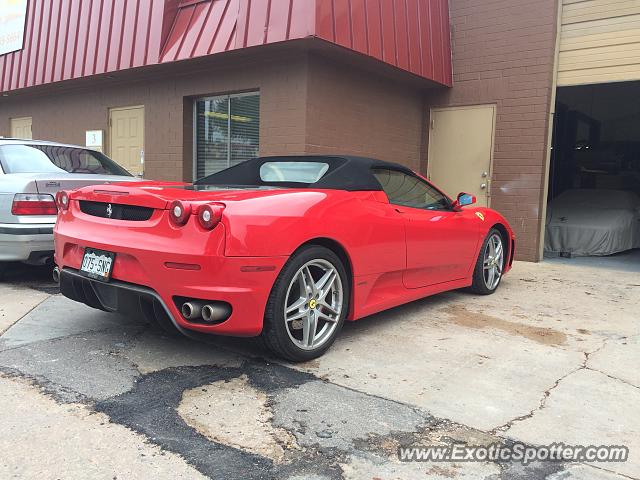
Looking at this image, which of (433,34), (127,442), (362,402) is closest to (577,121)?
(433,34)

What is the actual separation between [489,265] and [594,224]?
4406 mm

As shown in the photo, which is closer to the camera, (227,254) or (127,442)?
(127,442)

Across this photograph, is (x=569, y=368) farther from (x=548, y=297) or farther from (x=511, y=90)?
(x=511, y=90)

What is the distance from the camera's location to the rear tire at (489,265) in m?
5.43

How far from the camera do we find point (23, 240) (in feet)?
16.1

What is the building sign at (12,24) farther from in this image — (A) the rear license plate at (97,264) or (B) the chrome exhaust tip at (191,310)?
(B) the chrome exhaust tip at (191,310)

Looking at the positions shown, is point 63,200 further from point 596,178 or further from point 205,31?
point 596,178

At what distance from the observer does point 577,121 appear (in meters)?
12.9

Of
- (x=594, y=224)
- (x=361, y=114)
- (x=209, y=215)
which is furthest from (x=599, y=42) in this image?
(x=209, y=215)

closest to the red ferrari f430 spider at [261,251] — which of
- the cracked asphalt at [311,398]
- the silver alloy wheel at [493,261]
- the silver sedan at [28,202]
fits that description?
the cracked asphalt at [311,398]

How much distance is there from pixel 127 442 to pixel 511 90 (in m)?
7.78

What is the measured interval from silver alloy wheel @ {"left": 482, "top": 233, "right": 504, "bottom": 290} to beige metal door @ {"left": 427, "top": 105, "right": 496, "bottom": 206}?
3086mm

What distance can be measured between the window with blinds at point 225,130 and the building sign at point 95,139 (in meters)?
2.43

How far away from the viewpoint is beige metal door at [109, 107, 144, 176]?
9.46m
